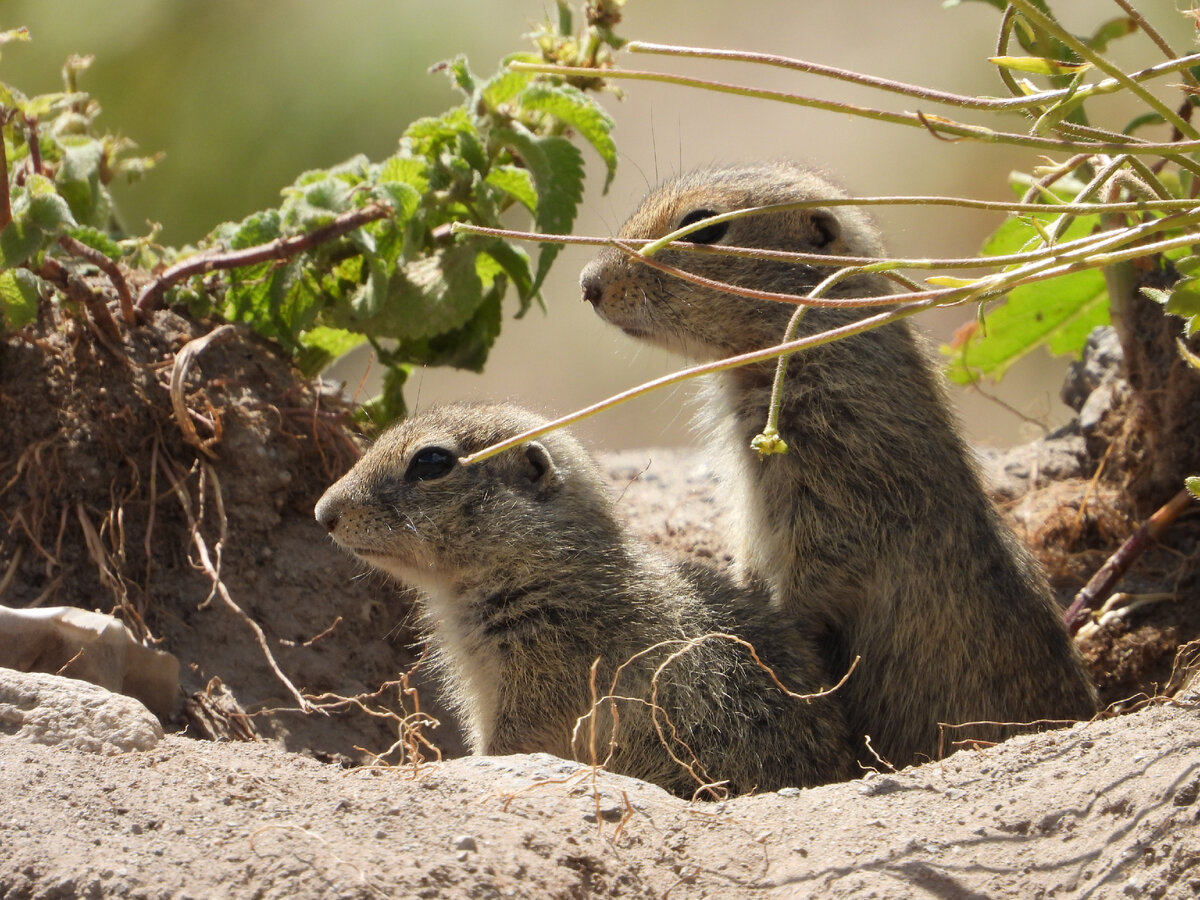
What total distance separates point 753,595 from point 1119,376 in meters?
2.41

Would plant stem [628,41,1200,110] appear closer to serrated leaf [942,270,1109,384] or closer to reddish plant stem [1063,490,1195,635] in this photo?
reddish plant stem [1063,490,1195,635]

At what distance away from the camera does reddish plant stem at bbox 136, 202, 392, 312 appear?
4895mm

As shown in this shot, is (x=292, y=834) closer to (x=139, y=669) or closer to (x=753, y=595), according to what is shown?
(x=139, y=669)

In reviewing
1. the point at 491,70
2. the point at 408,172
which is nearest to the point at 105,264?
the point at 408,172

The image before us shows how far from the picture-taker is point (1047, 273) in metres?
2.53

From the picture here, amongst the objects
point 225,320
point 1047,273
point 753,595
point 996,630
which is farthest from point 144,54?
point 1047,273

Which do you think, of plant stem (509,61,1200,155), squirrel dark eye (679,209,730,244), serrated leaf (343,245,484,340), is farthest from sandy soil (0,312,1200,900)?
squirrel dark eye (679,209,730,244)

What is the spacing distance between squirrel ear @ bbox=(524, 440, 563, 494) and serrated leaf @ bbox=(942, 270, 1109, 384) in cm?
245

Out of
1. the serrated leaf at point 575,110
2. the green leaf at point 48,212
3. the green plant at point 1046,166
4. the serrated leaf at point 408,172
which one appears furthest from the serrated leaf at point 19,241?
the green plant at point 1046,166

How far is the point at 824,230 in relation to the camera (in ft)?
16.0

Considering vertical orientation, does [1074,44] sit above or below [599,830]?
above

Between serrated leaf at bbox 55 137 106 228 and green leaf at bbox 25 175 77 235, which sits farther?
serrated leaf at bbox 55 137 106 228

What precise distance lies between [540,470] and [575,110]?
5.05 ft

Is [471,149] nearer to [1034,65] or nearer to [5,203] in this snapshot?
[5,203]
